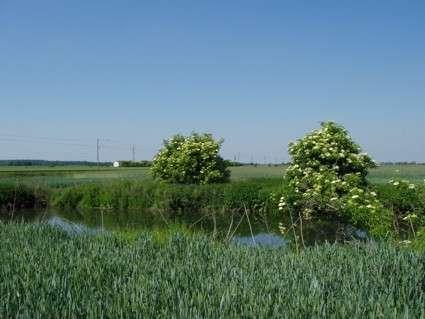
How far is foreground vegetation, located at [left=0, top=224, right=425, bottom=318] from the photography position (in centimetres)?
315

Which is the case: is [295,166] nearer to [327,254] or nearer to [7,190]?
[327,254]

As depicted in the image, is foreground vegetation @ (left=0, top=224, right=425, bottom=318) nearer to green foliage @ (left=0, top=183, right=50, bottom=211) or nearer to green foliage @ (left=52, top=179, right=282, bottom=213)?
green foliage @ (left=52, top=179, right=282, bottom=213)

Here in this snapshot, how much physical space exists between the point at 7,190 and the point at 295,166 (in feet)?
41.1

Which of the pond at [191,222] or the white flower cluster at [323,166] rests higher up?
the white flower cluster at [323,166]

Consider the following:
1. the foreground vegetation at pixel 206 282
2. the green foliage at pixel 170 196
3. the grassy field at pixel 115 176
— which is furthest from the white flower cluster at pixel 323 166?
the foreground vegetation at pixel 206 282

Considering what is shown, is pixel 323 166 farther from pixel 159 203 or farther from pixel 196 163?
pixel 196 163

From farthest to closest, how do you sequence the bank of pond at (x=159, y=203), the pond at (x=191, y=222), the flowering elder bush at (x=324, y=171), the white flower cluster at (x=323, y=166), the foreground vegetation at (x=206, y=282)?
the bank of pond at (x=159, y=203), the white flower cluster at (x=323, y=166), the flowering elder bush at (x=324, y=171), the pond at (x=191, y=222), the foreground vegetation at (x=206, y=282)

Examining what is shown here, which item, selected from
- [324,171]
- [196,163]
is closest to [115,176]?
[196,163]

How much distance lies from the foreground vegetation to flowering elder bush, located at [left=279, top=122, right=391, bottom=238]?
6.94m

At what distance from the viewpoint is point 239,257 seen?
17.5 feet

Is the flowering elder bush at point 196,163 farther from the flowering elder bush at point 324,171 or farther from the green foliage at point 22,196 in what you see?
the flowering elder bush at point 324,171

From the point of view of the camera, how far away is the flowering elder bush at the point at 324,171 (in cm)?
1284

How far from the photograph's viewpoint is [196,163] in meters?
22.3

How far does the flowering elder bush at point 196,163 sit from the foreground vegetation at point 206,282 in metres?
15.9
